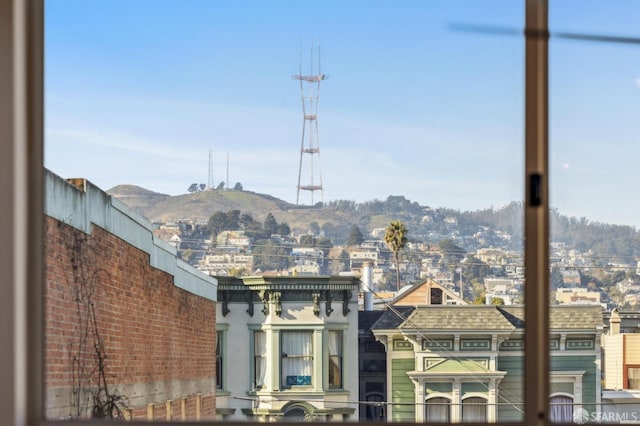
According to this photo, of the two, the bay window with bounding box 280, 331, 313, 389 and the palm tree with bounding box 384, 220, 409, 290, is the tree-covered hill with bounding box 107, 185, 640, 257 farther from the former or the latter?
the bay window with bounding box 280, 331, 313, 389

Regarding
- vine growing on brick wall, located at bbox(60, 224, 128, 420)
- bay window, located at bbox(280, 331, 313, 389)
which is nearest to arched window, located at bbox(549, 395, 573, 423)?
bay window, located at bbox(280, 331, 313, 389)

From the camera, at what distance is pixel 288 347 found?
1285 cm

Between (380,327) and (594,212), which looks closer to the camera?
(594,212)

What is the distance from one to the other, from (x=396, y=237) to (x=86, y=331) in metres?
5.72

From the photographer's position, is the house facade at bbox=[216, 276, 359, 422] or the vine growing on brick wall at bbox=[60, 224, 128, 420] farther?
the house facade at bbox=[216, 276, 359, 422]

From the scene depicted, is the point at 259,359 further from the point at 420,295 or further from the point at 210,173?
the point at 210,173

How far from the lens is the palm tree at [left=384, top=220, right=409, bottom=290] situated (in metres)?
12.9

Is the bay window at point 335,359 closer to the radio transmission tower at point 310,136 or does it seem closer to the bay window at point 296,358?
the bay window at point 296,358

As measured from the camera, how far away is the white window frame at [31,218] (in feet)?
4.01

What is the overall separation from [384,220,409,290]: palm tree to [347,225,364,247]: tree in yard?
377 millimetres

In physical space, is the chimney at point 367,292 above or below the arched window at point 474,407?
above

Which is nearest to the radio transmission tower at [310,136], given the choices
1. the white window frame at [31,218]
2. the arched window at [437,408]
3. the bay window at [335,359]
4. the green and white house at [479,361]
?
the bay window at [335,359]

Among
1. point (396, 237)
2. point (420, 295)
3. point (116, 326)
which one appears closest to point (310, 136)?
point (396, 237)

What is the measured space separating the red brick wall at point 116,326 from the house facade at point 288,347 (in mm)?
768
